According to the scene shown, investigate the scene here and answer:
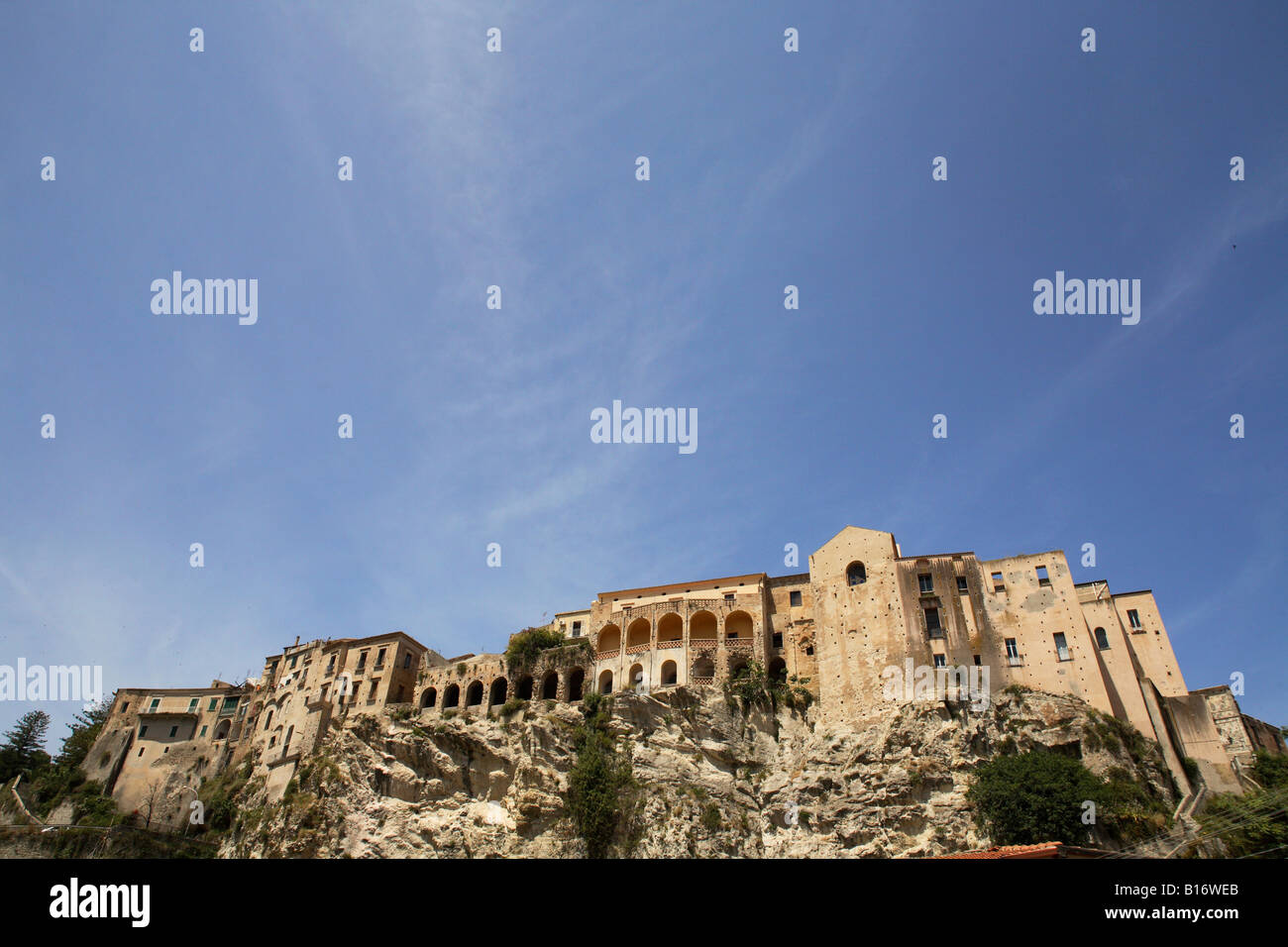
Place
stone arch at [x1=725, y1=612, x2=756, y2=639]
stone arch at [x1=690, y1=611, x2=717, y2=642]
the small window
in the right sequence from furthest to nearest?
stone arch at [x1=690, y1=611, x2=717, y2=642]
stone arch at [x1=725, y1=612, x2=756, y2=639]
the small window

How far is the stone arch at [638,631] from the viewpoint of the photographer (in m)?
60.8

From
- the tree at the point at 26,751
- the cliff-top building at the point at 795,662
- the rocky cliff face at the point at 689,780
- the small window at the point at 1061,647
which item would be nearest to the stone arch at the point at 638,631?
the cliff-top building at the point at 795,662

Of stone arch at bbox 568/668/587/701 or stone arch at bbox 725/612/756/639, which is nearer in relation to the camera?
stone arch at bbox 568/668/587/701

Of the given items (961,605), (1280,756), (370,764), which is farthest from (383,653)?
(1280,756)

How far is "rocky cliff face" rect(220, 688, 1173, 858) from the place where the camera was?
4369cm

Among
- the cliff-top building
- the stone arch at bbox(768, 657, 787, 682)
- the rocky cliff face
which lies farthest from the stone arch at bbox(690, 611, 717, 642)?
the rocky cliff face

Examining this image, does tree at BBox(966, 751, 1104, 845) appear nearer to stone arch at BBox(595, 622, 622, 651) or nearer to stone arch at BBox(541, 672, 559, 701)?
stone arch at BBox(595, 622, 622, 651)

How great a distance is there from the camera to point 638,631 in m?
61.2

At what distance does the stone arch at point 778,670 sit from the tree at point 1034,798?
16420mm

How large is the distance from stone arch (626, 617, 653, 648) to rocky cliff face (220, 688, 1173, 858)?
8.84 m

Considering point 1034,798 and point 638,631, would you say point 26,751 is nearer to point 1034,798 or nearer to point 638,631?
point 638,631

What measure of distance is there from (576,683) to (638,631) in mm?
6003

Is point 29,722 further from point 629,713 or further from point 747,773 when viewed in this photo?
point 747,773
